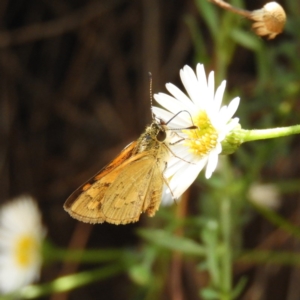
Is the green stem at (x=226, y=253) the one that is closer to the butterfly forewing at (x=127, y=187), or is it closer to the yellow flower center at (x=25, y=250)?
the butterfly forewing at (x=127, y=187)

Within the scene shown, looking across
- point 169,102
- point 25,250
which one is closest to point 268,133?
point 169,102

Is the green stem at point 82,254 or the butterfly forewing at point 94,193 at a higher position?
the green stem at point 82,254

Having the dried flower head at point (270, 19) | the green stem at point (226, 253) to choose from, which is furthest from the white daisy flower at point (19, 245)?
the dried flower head at point (270, 19)

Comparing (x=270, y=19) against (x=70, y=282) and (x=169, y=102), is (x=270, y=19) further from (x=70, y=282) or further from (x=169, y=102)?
(x=70, y=282)

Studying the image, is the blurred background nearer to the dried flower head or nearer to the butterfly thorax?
the butterfly thorax

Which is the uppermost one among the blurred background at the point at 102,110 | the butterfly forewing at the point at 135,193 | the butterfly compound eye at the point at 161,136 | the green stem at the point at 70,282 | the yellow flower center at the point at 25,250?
the blurred background at the point at 102,110

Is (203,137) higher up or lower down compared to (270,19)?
lower down

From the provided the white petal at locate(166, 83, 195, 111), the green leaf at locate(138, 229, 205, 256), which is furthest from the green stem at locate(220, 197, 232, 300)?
the white petal at locate(166, 83, 195, 111)
